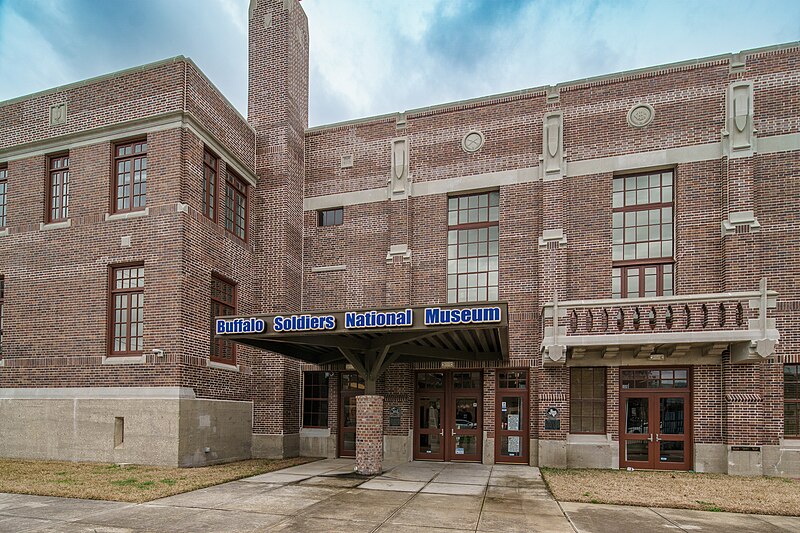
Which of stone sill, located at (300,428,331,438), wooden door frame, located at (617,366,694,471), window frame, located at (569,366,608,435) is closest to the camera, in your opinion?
wooden door frame, located at (617,366,694,471)

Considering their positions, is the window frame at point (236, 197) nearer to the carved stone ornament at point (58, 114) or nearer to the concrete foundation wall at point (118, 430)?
the carved stone ornament at point (58, 114)

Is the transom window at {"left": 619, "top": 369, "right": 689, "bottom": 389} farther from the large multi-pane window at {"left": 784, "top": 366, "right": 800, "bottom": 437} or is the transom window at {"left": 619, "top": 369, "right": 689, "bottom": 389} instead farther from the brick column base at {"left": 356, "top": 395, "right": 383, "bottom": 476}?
the brick column base at {"left": 356, "top": 395, "right": 383, "bottom": 476}

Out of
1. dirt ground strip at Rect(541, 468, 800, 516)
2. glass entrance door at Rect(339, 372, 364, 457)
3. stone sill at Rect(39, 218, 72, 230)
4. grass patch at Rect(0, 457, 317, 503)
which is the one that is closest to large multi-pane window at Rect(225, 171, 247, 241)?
stone sill at Rect(39, 218, 72, 230)

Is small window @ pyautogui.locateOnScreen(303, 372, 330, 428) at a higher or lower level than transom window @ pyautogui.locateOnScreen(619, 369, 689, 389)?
lower

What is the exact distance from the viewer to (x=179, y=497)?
39.2 feet

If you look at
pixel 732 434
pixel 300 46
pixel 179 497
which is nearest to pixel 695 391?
pixel 732 434

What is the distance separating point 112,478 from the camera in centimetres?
1377

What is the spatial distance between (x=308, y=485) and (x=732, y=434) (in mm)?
11145

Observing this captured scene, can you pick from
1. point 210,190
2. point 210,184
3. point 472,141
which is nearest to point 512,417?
point 472,141

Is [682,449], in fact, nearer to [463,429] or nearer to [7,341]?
[463,429]

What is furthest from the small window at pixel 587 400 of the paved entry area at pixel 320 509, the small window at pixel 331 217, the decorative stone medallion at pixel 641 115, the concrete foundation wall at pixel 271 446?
the small window at pixel 331 217

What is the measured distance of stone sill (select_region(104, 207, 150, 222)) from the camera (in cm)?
1684

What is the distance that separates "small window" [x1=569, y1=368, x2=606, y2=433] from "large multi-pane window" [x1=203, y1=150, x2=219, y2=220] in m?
12.0

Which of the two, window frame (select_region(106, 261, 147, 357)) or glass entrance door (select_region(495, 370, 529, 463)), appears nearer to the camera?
window frame (select_region(106, 261, 147, 357))
